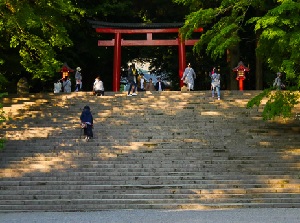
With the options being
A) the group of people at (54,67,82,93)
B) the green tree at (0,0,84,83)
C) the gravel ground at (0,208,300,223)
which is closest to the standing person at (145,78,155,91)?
the group of people at (54,67,82,93)

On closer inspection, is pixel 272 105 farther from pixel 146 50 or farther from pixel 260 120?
pixel 146 50

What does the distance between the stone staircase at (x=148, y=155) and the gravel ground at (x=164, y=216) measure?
0.55 m

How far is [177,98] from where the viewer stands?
68.7 feet

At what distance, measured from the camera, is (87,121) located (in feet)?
53.2

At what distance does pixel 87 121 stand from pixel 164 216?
5.79 meters

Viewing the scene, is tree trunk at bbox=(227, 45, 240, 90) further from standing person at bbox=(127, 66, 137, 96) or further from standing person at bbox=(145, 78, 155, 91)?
standing person at bbox=(127, 66, 137, 96)

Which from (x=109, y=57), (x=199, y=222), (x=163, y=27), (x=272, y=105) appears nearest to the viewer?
(x=199, y=222)

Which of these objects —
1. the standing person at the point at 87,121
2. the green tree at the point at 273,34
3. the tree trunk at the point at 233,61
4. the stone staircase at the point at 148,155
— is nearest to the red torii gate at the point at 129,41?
the tree trunk at the point at 233,61

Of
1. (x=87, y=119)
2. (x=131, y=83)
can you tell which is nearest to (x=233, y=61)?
(x=131, y=83)

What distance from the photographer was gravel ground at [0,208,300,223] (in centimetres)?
1054

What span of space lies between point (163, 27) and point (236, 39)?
40.1 feet

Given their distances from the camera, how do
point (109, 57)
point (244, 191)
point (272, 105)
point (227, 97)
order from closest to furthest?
1. point (244, 191)
2. point (272, 105)
3. point (227, 97)
4. point (109, 57)

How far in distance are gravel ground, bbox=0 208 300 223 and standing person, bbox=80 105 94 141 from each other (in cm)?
477

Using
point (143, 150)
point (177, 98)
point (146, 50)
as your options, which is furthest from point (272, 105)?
point (146, 50)
